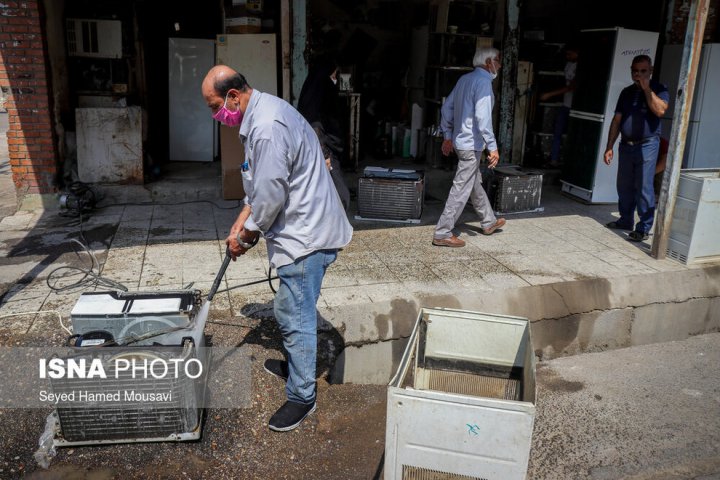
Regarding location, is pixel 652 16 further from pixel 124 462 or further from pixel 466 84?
pixel 124 462

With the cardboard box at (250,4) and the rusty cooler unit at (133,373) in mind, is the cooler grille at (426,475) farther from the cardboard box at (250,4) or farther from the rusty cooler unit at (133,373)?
the cardboard box at (250,4)

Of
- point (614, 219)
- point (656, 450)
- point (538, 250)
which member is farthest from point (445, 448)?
point (614, 219)

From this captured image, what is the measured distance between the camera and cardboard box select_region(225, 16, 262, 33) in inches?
318

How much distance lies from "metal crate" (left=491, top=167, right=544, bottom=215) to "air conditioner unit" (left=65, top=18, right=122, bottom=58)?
524 cm

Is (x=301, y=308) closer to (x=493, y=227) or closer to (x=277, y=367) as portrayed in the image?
(x=277, y=367)

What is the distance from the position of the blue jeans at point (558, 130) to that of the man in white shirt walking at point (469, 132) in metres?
3.60

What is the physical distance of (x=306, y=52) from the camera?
727 cm

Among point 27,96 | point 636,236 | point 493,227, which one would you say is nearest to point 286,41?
point 27,96

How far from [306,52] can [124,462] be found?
17.4ft

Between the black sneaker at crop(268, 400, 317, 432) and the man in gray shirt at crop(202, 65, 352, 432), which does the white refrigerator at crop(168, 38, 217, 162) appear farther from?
the black sneaker at crop(268, 400, 317, 432)

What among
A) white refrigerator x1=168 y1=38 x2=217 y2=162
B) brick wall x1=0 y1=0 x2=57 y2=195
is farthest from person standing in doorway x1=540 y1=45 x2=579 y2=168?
brick wall x1=0 y1=0 x2=57 y2=195

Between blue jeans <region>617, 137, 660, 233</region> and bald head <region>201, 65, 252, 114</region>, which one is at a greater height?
bald head <region>201, 65, 252, 114</region>

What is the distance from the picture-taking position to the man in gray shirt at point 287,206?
320 centimetres

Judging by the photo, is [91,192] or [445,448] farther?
[91,192]
